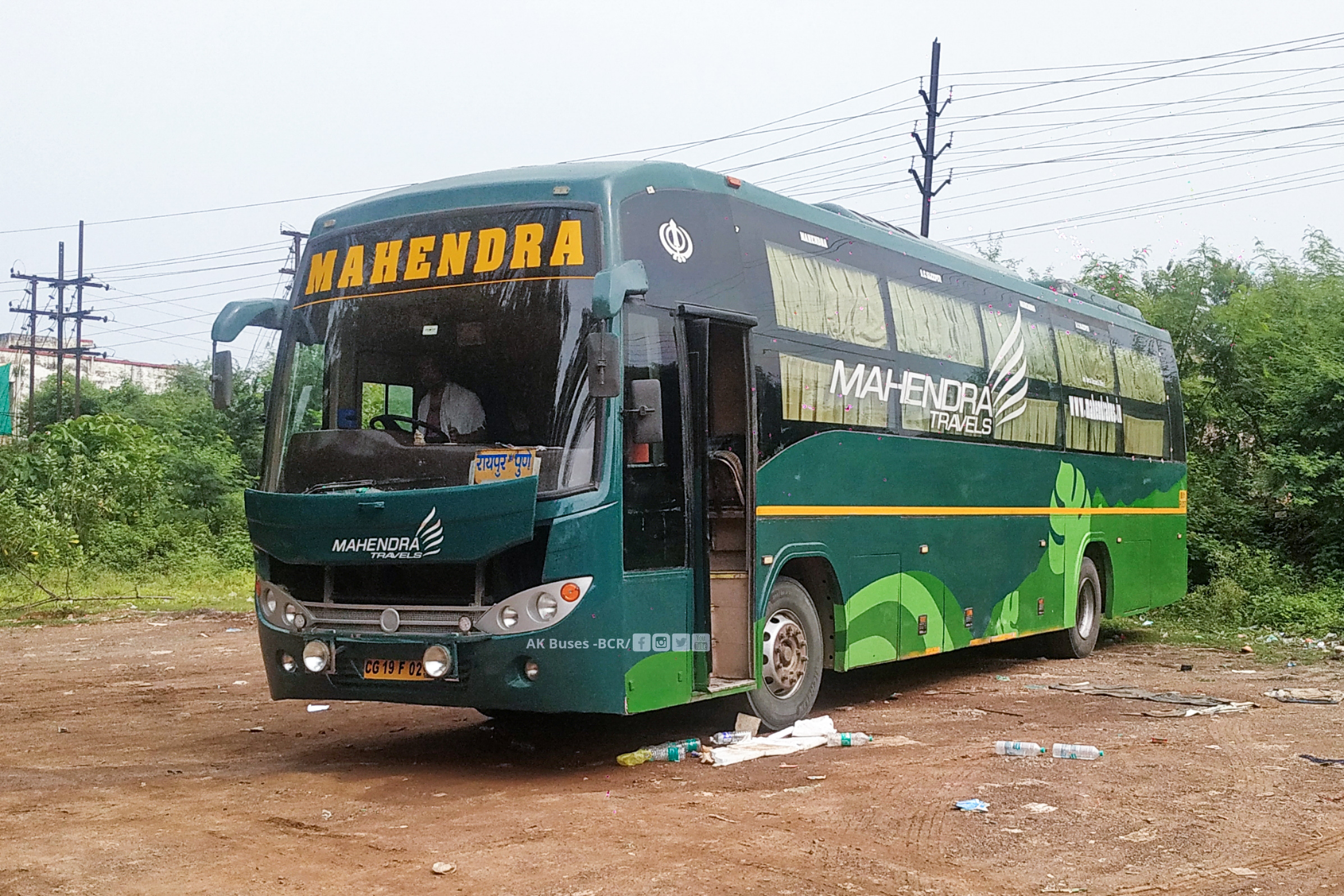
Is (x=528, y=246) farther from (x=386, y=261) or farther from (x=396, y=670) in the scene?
(x=396, y=670)

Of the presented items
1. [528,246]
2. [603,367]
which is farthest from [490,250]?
[603,367]

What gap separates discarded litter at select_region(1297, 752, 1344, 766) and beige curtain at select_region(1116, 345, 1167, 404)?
23.5 ft

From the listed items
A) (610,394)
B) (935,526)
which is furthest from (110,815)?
(935,526)

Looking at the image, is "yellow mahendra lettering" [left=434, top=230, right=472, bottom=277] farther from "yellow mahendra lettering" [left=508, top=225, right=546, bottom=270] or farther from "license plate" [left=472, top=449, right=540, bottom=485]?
"license plate" [left=472, top=449, right=540, bottom=485]

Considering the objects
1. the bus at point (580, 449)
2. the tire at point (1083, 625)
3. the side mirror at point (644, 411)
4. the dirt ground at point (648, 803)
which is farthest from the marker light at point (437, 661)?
the tire at point (1083, 625)

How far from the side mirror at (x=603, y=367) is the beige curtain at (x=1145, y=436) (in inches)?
362

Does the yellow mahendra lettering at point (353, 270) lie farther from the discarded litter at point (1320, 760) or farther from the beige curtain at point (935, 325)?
the discarded litter at point (1320, 760)

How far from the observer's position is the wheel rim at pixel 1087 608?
47.2 feet

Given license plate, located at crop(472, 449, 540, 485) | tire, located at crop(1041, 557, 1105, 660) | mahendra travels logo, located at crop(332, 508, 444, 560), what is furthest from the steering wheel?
tire, located at crop(1041, 557, 1105, 660)

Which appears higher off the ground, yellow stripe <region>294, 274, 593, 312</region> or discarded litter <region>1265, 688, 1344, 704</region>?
yellow stripe <region>294, 274, 593, 312</region>

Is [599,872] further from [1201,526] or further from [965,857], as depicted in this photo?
[1201,526]

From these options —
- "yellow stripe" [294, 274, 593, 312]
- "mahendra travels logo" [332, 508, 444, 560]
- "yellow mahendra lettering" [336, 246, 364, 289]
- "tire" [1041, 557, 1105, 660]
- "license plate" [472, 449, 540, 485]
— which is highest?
"yellow mahendra lettering" [336, 246, 364, 289]

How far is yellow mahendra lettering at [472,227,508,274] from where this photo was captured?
25.1 ft

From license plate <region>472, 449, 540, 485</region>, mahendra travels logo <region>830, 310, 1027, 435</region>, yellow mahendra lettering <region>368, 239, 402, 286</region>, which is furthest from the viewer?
mahendra travels logo <region>830, 310, 1027, 435</region>
